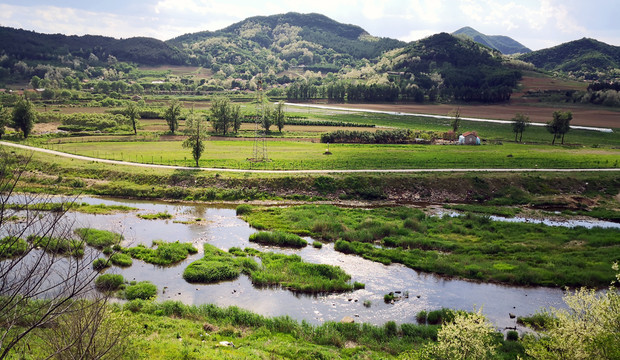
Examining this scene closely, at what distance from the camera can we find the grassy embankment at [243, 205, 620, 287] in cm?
3709

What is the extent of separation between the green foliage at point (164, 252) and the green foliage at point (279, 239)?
7.23 meters

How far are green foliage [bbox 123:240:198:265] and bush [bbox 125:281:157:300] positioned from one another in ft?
17.7

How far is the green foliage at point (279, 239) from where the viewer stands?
142 ft

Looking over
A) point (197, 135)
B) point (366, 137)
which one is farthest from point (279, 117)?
point (197, 135)

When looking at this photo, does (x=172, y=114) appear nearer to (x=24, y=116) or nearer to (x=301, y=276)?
(x=24, y=116)

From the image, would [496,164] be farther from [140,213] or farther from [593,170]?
[140,213]

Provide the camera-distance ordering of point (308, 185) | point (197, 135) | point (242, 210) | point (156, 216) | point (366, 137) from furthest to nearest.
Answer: point (366, 137) → point (197, 135) → point (308, 185) → point (242, 210) → point (156, 216)

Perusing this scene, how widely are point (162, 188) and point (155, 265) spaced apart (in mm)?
25974

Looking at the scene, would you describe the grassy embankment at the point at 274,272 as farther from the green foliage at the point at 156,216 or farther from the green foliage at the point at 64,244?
the green foliage at the point at 64,244

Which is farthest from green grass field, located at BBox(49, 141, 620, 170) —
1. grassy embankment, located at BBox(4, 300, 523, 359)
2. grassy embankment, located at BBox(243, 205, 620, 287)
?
grassy embankment, located at BBox(4, 300, 523, 359)

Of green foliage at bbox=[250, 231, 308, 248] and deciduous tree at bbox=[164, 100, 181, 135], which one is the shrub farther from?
deciduous tree at bbox=[164, 100, 181, 135]

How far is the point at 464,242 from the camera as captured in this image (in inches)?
1745

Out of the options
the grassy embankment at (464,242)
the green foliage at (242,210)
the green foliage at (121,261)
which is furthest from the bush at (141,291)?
the green foliage at (242,210)

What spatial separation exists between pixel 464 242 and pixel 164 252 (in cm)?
3249
